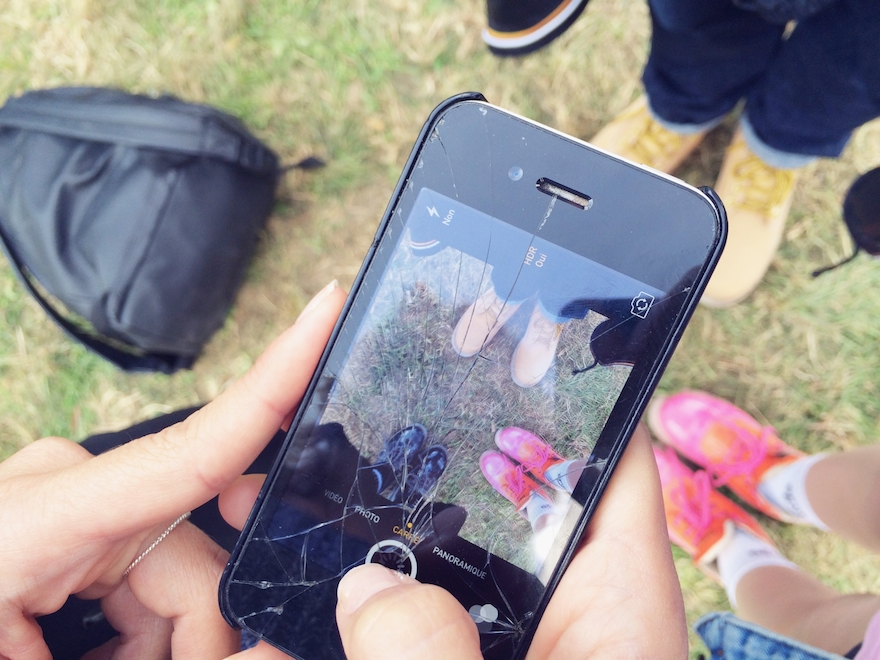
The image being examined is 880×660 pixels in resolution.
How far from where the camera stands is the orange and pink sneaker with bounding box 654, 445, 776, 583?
1314 mm

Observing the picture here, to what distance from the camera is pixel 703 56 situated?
0.98 meters

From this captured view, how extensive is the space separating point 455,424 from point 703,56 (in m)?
0.78

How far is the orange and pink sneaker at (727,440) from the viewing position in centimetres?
131

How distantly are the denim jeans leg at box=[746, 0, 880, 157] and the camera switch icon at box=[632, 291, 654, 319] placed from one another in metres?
0.53

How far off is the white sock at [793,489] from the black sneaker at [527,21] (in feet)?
3.39

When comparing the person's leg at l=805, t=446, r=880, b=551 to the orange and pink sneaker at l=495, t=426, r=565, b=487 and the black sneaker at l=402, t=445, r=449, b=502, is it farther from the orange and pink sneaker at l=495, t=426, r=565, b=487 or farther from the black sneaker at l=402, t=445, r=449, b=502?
the black sneaker at l=402, t=445, r=449, b=502

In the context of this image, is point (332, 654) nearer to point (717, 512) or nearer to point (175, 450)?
point (175, 450)

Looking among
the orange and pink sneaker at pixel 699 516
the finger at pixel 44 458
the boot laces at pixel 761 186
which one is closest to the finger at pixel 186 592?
the finger at pixel 44 458

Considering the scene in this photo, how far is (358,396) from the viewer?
0.74 metres

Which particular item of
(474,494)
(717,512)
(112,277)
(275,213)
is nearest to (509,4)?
(275,213)

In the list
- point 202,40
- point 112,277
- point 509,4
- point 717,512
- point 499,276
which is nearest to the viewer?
point 499,276

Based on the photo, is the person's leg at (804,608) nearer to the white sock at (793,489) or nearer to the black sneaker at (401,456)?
the white sock at (793,489)

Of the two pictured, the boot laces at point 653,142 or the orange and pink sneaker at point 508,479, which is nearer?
the orange and pink sneaker at point 508,479

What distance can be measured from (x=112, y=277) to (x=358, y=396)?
79cm
